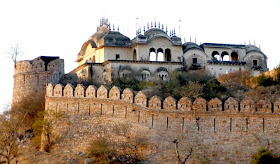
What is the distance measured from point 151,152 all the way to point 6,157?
5.22m

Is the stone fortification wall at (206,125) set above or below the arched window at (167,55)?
below

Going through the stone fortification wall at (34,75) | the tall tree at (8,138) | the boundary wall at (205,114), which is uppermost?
the stone fortification wall at (34,75)

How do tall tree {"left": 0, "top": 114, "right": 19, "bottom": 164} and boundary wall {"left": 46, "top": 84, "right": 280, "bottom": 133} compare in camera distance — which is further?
tall tree {"left": 0, "top": 114, "right": 19, "bottom": 164}

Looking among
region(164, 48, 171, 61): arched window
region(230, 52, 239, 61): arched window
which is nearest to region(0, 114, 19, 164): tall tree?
region(164, 48, 171, 61): arched window

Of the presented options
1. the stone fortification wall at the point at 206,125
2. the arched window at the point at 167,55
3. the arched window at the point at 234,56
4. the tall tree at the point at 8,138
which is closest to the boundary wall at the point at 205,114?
the stone fortification wall at the point at 206,125

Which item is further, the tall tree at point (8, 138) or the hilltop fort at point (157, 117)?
the tall tree at point (8, 138)

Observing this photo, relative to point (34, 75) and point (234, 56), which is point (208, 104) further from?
point (234, 56)

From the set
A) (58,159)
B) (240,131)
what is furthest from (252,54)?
(58,159)

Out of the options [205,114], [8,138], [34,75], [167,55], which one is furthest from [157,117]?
[167,55]

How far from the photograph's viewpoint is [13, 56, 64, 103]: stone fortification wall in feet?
76.0

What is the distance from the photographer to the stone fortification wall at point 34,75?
23.2 metres

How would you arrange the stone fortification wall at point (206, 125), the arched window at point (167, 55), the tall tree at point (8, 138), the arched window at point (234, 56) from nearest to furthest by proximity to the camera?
the stone fortification wall at point (206, 125)
the tall tree at point (8, 138)
the arched window at point (167, 55)
the arched window at point (234, 56)

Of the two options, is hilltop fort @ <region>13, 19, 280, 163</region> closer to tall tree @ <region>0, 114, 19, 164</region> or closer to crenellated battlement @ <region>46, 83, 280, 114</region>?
crenellated battlement @ <region>46, 83, 280, 114</region>

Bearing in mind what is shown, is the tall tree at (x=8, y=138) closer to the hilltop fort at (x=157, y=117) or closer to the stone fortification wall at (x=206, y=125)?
the hilltop fort at (x=157, y=117)
